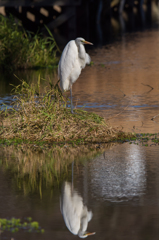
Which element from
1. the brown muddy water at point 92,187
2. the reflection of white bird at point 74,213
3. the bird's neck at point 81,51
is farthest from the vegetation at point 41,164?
the bird's neck at point 81,51

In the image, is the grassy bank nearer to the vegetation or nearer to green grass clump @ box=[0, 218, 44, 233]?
the vegetation

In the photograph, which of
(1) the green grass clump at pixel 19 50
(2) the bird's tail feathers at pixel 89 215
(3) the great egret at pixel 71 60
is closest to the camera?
(2) the bird's tail feathers at pixel 89 215

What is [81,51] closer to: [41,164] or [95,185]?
[41,164]

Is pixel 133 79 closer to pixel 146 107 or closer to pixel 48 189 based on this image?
pixel 146 107

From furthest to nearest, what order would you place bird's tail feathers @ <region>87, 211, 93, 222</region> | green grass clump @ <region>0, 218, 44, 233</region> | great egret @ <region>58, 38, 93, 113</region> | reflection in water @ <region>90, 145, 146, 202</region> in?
great egret @ <region>58, 38, 93, 113</region>, reflection in water @ <region>90, 145, 146, 202</region>, bird's tail feathers @ <region>87, 211, 93, 222</region>, green grass clump @ <region>0, 218, 44, 233</region>

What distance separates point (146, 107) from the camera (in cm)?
1171

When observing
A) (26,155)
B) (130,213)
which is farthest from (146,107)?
(130,213)

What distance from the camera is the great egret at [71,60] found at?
1008cm

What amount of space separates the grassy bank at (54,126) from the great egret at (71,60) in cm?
84

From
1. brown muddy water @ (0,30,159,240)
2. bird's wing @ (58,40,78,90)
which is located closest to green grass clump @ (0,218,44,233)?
brown muddy water @ (0,30,159,240)

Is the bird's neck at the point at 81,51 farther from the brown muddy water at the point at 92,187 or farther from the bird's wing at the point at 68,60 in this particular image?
the brown muddy water at the point at 92,187

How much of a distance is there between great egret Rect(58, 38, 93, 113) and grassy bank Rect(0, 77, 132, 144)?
0.84 metres

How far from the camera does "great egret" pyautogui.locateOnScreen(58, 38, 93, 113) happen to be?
1008cm

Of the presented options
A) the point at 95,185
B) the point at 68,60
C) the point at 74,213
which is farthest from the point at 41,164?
the point at 68,60
